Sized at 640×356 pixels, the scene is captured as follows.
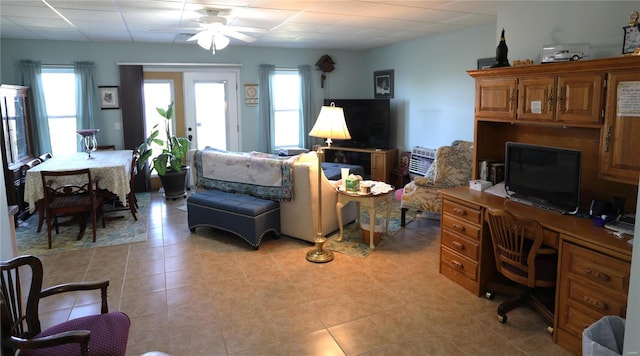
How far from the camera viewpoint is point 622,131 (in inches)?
96.8

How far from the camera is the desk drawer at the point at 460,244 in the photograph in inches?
130

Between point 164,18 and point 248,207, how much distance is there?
7.65ft

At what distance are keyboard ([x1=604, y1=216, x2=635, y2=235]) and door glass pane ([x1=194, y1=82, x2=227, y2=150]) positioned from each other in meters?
6.17

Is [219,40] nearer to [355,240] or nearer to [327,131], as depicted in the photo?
[327,131]

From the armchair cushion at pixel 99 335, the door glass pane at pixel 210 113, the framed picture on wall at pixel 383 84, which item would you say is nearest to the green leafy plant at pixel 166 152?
the door glass pane at pixel 210 113

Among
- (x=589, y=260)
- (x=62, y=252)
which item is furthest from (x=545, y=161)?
(x=62, y=252)

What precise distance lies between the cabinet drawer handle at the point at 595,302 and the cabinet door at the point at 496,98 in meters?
1.37

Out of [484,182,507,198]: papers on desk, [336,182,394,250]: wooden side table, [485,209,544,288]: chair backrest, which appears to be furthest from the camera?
[336,182,394,250]: wooden side table

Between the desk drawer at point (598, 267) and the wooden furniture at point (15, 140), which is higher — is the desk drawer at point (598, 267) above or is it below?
below

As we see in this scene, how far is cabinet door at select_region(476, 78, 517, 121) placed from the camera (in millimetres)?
3180

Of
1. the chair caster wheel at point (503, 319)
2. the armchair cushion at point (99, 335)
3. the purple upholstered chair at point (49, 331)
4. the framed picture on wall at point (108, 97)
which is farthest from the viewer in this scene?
the framed picture on wall at point (108, 97)

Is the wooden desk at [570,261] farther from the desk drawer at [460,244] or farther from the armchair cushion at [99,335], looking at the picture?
the armchair cushion at [99,335]

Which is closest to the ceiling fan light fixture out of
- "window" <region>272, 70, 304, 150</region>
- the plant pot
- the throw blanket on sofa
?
the throw blanket on sofa

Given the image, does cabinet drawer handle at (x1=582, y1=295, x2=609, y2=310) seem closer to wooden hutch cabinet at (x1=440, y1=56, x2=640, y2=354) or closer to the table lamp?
wooden hutch cabinet at (x1=440, y1=56, x2=640, y2=354)
